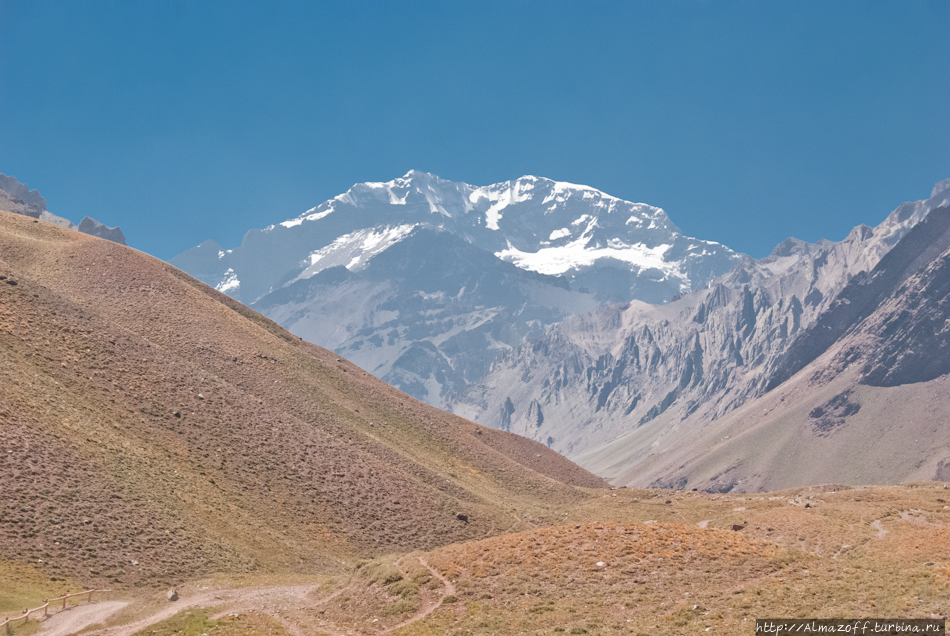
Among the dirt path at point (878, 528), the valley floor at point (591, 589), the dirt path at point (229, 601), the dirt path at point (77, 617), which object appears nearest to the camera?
the valley floor at point (591, 589)

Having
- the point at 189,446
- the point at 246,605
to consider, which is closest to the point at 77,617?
the point at 246,605

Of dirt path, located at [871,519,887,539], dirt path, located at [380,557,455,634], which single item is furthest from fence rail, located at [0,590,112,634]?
Result: dirt path, located at [871,519,887,539]

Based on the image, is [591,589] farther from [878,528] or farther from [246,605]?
[878,528]

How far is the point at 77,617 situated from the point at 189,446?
112 feet

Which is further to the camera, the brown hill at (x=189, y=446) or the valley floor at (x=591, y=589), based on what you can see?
the brown hill at (x=189, y=446)

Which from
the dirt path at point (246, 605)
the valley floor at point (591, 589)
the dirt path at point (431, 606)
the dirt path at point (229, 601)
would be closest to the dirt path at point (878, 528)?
the valley floor at point (591, 589)

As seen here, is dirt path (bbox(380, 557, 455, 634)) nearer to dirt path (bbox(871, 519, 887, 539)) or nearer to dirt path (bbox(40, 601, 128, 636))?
dirt path (bbox(40, 601, 128, 636))

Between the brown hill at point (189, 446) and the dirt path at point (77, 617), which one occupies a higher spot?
the brown hill at point (189, 446)

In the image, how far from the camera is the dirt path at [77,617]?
4012 centimetres

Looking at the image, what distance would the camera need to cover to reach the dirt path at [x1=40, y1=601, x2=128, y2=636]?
40.1 metres

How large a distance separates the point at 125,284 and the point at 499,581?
9919 centimetres

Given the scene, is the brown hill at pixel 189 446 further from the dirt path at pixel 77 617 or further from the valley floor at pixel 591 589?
the valley floor at pixel 591 589

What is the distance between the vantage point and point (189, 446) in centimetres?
7550

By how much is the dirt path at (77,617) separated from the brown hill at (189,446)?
510cm
